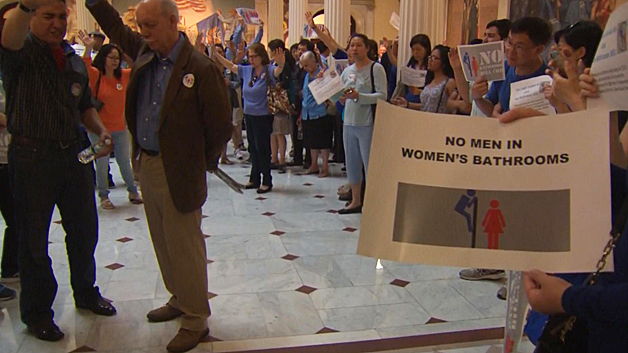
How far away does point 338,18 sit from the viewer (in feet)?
32.6

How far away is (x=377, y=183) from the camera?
4.59 ft

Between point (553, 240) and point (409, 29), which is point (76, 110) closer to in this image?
point (553, 240)

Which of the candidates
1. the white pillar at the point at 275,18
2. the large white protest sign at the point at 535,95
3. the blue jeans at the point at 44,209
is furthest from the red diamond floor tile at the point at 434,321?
the white pillar at the point at 275,18

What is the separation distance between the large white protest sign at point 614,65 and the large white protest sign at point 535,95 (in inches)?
38.6

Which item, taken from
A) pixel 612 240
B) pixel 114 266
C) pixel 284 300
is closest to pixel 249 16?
pixel 114 266

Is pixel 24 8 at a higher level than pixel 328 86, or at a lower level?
higher

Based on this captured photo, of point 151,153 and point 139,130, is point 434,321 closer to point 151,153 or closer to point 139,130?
point 151,153

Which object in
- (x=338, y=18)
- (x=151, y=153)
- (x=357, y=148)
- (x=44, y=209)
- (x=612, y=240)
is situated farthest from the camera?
(x=338, y=18)

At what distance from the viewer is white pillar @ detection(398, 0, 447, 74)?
20.1 feet

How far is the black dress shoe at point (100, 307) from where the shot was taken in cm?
328

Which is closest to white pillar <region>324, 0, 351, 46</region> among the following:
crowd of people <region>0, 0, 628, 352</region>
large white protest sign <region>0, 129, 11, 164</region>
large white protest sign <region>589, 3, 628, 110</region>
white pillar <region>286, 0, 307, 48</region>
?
white pillar <region>286, 0, 307, 48</region>

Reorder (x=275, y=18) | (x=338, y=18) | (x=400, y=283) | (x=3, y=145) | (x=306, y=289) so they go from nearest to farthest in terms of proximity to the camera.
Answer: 1. (x=3, y=145)
2. (x=306, y=289)
3. (x=400, y=283)
4. (x=338, y=18)
5. (x=275, y=18)

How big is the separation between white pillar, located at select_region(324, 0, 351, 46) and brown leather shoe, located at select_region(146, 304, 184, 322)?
7484 mm

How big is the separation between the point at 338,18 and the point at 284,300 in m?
7.40
